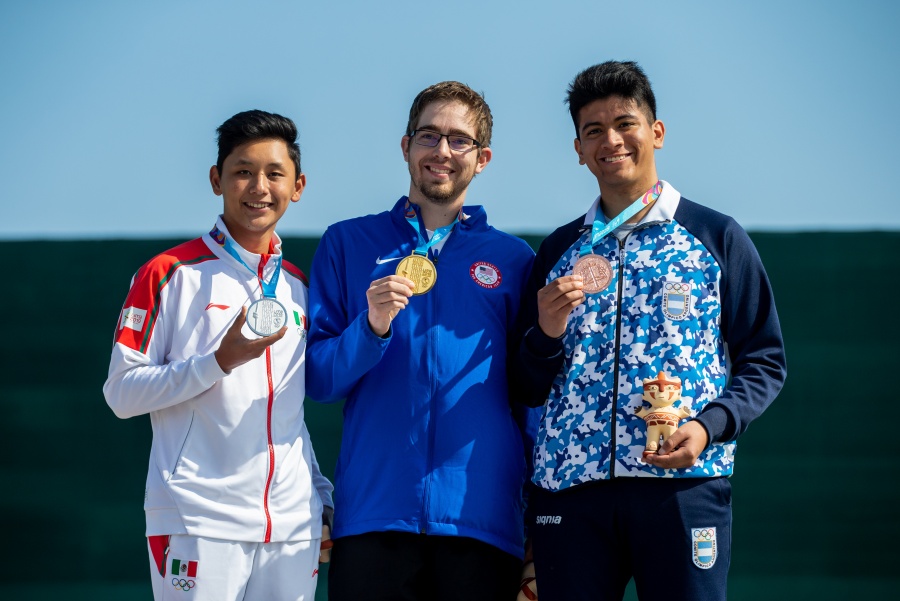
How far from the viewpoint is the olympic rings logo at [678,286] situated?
2982 mm

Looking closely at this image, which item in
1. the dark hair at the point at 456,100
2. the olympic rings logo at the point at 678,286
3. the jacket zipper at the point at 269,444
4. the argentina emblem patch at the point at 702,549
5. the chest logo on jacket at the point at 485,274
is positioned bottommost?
the argentina emblem patch at the point at 702,549

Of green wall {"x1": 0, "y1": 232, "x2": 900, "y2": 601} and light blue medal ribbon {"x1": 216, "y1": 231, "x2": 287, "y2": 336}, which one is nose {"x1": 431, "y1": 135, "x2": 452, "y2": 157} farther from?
green wall {"x1": 0, "y1": 232, "x2": 900, "y2": 601}

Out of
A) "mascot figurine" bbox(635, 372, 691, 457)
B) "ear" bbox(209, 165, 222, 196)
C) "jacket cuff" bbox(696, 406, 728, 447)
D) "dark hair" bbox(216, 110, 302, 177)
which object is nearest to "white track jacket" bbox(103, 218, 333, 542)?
"ear" bbox(209, 165, 222, 196)

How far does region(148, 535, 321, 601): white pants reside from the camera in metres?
2.95

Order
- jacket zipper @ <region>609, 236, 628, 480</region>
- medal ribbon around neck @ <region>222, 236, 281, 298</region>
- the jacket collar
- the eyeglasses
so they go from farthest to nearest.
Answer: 1. the eyeglasses
2. medal ribbon around neck @ <region>222, 236, 281, 298</region>
3. the jacket collar
4. jacket zipper @ <region>609, 236, 628, 480</region>

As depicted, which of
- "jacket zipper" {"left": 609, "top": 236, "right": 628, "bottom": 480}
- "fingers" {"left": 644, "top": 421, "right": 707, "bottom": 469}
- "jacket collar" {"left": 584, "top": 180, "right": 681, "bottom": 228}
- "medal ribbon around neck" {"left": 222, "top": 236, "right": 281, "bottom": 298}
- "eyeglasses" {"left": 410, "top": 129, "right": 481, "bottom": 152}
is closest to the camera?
"fingers" {"left": 644, "top": 421, "right": 707, "bottom": 469}

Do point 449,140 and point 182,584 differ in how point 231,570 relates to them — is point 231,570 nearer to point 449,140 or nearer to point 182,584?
point 182,584

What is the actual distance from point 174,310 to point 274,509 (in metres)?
0.65

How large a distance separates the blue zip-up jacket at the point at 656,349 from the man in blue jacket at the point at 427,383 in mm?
176

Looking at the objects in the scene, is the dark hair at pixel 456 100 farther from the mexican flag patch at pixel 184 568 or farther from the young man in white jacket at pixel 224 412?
the mexican flag patch at pixel 184 568

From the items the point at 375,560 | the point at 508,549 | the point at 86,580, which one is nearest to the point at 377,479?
the point at 375,560

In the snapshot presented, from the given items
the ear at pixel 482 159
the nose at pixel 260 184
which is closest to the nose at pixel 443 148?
the ear at pixel 482 159

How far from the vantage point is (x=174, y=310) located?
3.14m

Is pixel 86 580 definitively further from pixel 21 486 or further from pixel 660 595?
pixel 660 595
